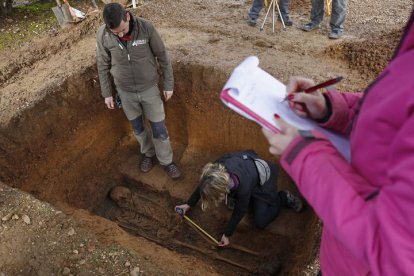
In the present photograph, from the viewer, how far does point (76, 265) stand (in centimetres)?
324

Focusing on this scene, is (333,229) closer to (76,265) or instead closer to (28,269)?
(76,265)

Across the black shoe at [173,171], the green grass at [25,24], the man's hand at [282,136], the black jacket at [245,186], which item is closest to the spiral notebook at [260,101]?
the man's hand at [282,136]

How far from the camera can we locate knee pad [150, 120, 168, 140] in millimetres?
4914

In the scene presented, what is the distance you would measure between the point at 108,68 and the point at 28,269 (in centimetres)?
248

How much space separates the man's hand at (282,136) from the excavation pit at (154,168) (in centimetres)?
296

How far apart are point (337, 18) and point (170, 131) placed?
353 cm

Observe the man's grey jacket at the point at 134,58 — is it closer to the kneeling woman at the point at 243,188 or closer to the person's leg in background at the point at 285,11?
the kneeling woman at the point at 243,188

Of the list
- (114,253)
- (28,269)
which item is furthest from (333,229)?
(28,269)

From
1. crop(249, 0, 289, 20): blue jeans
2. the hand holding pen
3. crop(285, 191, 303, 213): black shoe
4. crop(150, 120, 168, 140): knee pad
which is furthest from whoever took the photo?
crop(249, 0, 289, 20): blue jeans

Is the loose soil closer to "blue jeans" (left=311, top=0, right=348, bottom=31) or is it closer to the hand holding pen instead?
"blue jeans" (left=311, top=0, right=348, bottom=31)

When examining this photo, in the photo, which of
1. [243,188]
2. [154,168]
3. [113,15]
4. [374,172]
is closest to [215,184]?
[243,188]

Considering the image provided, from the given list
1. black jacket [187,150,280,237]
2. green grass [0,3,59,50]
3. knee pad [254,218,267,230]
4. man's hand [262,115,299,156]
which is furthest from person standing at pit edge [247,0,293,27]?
man's hand [262,115,299,156]

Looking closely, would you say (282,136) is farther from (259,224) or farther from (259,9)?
(259,9)

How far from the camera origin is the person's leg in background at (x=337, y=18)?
5.88 metres
